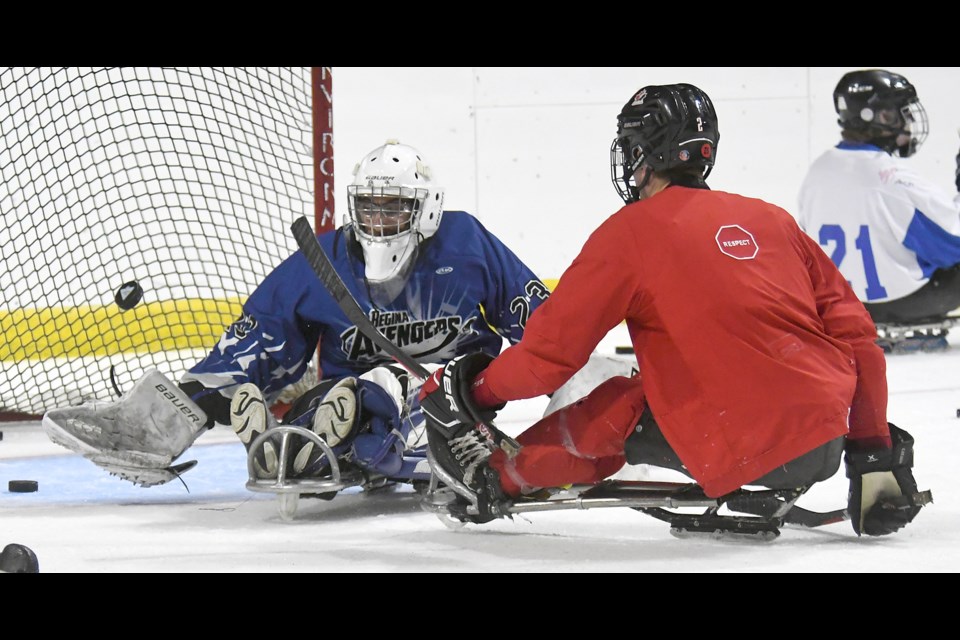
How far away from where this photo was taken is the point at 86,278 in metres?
6.54

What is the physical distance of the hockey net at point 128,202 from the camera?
5.77m

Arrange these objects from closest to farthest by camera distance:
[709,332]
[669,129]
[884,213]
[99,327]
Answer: [709,332], [669,129], [99,327], [884,213]

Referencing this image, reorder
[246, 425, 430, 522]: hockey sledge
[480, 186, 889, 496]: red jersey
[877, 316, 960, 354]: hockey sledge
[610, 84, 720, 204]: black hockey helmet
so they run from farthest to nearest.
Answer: [877, 316, 960, 354]: hockey sledge, [246, 425, 430, 522]: hockey sledge, [610, 84, 720, 204]: black hockey helmet, [480, 186, 889, 496]: red jersey

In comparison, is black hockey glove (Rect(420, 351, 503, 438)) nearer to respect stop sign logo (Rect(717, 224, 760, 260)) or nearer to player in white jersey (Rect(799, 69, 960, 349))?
respect stop sign logo (Rect(717, 224, 760, 260))

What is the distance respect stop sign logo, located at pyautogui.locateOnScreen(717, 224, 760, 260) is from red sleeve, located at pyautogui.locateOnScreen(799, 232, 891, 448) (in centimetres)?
19

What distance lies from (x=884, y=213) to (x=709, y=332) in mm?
4108

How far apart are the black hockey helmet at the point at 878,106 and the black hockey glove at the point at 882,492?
3961 millimetres

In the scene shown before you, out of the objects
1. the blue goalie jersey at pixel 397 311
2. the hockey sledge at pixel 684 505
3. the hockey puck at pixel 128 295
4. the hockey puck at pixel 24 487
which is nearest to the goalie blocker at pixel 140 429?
the blue goalie jersey at pixel 397 311

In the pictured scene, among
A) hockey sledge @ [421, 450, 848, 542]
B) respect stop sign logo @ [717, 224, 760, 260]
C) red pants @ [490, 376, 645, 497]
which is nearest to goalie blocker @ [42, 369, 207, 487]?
hockey sledge @ [421, 450, 848, 542]

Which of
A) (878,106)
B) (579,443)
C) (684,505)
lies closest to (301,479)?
(579,443)

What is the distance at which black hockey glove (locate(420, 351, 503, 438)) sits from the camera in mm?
3004

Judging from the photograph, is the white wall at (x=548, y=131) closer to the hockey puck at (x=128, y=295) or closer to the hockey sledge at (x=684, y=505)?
the hockey puck at (x=128, y=295)

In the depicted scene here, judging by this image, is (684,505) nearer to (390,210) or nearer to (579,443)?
(579,443)

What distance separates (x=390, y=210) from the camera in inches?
148
